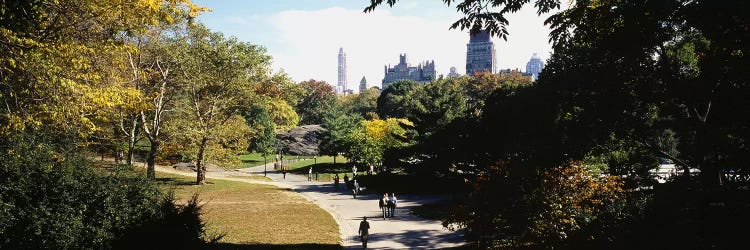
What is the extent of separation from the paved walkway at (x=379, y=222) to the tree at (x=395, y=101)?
4393cm

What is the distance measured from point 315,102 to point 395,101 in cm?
1825

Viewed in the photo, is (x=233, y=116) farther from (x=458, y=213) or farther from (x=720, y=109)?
(x=720, y=109)

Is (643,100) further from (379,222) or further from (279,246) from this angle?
(279,246)

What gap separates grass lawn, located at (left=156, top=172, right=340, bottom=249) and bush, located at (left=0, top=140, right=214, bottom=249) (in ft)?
6.76

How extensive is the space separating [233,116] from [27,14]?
1071 inches

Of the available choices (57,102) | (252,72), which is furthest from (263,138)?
(57,102)

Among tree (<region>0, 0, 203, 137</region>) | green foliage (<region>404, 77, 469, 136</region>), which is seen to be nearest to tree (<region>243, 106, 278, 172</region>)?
green foliage (<region>404, 77, 469, 136</region>)

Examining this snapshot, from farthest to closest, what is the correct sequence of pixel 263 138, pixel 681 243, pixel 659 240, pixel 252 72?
pixel 263 138, pixel 252 72, pixel 659 240, pixel 681 243

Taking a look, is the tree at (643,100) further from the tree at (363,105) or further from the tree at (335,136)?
the tree at (363,105)

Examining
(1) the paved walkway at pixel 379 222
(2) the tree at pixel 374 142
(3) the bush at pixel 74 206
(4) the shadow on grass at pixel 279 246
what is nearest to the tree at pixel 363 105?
(2) the tree at pixel 374 142

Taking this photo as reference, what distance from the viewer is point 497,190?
11352mm

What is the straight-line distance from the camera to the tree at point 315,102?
290 feet

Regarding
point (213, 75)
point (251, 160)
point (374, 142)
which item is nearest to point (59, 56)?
point (213, 75)

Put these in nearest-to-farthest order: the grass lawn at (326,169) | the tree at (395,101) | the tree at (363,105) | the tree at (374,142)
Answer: the tree at (374,142) < the grass lawn at (326,169) < the tree at (395,101) < the tree at (363,105)
